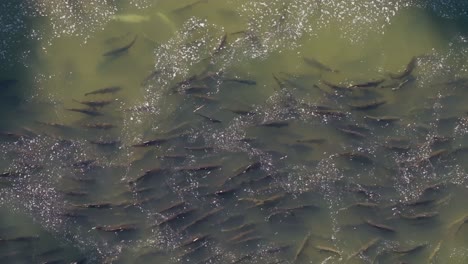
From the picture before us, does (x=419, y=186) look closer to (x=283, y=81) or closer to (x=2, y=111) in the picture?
(x=283, y=81)

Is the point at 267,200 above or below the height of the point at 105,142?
below

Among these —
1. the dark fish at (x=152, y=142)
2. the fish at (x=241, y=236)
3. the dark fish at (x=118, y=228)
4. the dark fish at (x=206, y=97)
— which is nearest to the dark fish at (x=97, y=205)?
the dark fish at (x=118, y=228)

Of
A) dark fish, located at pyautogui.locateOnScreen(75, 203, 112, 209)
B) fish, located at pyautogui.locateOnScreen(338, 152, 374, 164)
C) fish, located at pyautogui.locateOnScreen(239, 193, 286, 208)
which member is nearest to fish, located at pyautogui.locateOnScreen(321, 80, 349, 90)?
fish, located at pyautogui.locateOnScreen(338, 152, 374, 164)

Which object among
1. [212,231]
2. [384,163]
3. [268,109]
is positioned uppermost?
[268,109]

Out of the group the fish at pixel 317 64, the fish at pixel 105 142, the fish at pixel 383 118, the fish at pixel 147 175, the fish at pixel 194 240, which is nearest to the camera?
the fish at pixel 194 240

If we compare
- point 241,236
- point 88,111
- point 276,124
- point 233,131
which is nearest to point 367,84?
point 276,124

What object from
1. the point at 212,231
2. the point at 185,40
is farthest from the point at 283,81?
the point at 212,231

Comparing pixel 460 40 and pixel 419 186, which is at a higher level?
pixel 460 40

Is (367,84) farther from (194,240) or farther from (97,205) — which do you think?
(97,205)

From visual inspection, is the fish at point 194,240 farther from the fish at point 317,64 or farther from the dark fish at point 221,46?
the fish at point 317,64
